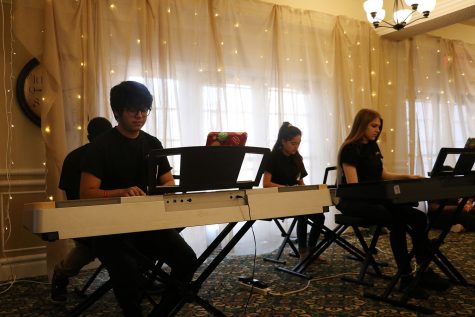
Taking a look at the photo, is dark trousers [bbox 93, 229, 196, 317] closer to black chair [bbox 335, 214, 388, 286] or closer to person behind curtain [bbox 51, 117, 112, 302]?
person behind curtain [bbox 51, 117, 112, 302]

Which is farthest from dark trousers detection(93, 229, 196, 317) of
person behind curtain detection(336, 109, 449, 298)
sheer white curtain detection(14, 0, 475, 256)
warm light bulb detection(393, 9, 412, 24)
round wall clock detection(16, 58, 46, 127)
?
warm light bulb detection(393, 9, 412, 24)

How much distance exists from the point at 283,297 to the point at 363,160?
39.7 inches

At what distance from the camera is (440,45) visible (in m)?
5.38

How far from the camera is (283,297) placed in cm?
234

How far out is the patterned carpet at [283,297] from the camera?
210 cm

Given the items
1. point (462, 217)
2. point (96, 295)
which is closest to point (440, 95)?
point (462, 217)

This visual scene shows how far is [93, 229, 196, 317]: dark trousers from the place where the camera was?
147cm

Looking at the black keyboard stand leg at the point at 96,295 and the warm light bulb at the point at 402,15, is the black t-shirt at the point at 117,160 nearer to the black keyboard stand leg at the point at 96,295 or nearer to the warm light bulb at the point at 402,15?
the black keyboard stand leg at the point at 96,295

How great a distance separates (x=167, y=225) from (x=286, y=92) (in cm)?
297

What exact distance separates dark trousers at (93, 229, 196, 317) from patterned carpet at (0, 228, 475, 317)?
0.58 meters

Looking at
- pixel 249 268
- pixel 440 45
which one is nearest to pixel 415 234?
pixel 249 268

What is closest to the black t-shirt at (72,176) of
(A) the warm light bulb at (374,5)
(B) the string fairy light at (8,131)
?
(B) the string fairy light at (8,131)

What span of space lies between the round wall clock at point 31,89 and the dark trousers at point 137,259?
6.29ft

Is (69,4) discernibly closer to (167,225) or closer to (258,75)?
(258,75)
